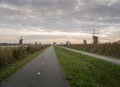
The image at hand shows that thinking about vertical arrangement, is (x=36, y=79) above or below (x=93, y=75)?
above

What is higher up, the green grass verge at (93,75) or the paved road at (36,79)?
the paved road at (36,79)

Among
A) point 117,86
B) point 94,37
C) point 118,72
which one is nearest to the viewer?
point 117,86

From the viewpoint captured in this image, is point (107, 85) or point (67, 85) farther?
point (107, 85)

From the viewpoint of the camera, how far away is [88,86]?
37.7 feet

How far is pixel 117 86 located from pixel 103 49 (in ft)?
116

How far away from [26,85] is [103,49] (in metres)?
37.9

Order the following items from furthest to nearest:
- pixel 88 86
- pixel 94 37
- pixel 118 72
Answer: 1. pixel 94 37
2. pixel 118 72
3. pixel 88 86

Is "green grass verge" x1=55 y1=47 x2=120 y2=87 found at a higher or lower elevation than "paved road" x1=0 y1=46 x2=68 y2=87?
lower

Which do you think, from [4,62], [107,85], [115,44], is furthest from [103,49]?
[107,85]

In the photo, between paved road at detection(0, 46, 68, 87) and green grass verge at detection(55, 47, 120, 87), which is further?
green grass verge at detection(55, 47, 120, 87)

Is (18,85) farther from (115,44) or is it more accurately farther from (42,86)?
(115,44)

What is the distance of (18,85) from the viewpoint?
35.9 ft

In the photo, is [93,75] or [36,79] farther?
[93,75]

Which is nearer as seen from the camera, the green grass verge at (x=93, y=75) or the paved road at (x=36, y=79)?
the paved road at (x=36, y=79)
